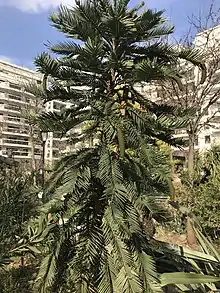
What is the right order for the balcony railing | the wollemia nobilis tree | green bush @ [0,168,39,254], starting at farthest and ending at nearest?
the balcony railing < green bush @ [0,168,39,254] < the wollemia nobilis tree

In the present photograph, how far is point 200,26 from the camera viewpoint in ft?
29.2

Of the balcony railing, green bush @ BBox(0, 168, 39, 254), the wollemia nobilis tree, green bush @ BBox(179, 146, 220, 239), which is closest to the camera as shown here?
the wollemia nobilis tree

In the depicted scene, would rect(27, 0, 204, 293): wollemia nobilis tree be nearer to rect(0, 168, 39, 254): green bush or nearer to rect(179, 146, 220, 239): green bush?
rect(0, 168, 39, 254): green bush

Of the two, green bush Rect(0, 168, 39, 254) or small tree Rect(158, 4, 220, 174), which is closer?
green bush Rect(0, 168, 39, 254)

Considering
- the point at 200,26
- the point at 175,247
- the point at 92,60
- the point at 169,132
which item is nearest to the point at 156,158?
the point at 169,132

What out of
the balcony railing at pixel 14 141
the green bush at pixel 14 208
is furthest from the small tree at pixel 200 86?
the balcony railing at pixel 14 141

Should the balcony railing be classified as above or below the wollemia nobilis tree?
above

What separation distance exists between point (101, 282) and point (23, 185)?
1.65m

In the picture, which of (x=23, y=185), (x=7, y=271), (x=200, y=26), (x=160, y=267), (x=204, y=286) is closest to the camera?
(x=204, y=286)

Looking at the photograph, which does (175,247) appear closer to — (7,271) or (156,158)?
(156,158)

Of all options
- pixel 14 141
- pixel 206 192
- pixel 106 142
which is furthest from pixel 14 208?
pixel 14 141

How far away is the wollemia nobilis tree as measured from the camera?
2.22m

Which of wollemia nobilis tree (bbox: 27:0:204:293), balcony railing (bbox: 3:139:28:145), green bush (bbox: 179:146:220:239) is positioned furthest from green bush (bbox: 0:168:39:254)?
balcony railing (bbox: 3:139:28:145)

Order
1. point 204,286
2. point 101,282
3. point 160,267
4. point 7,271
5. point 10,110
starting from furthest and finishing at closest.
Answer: point 10,110 → point 7,271 → point 160,267 → point 204,286 → point 101,282
